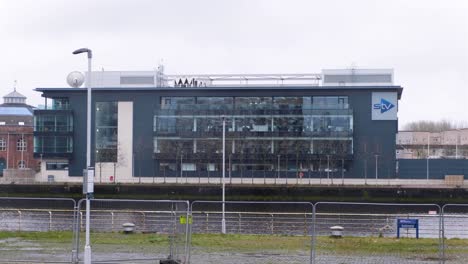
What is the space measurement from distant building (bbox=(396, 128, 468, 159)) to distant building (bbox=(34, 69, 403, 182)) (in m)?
Answer: 31.3

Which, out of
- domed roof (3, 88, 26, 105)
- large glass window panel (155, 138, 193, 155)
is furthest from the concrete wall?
domed roof (3, 88, 26, 105)

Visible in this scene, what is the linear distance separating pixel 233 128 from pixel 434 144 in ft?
227

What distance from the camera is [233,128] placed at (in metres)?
114

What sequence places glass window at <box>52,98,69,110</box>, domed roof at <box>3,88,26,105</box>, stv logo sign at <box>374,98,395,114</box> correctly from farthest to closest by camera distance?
domed roof at <box>3,88,26,105</box>
glass window at <box>52,98,69,110</box>
stv logo sign at <box>374,98,395,114</box>

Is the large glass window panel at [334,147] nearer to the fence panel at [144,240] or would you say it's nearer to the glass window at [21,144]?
the glass window at [21,144]

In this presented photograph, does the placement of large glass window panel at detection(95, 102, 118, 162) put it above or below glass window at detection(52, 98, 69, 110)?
below

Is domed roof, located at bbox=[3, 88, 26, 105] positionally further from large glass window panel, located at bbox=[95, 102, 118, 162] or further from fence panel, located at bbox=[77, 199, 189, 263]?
fence panel, located at bbox=[77, 199, 189, 263]

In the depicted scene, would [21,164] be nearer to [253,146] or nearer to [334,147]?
[253,146]

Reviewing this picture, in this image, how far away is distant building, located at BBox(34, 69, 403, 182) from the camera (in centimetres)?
11212

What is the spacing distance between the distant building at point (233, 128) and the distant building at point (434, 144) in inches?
1232

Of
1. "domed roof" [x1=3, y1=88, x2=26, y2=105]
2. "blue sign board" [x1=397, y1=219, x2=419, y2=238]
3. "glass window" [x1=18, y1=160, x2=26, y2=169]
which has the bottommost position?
"glass window" [x1=18, y1=160, x2=26, y2=169]

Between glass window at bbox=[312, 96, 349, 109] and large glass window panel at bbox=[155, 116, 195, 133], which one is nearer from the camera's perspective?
glass window at bbox=[312, 96, 349, 109]

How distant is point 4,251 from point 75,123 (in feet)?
298

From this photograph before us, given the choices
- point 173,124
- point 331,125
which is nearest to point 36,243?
Result: point 173,124
